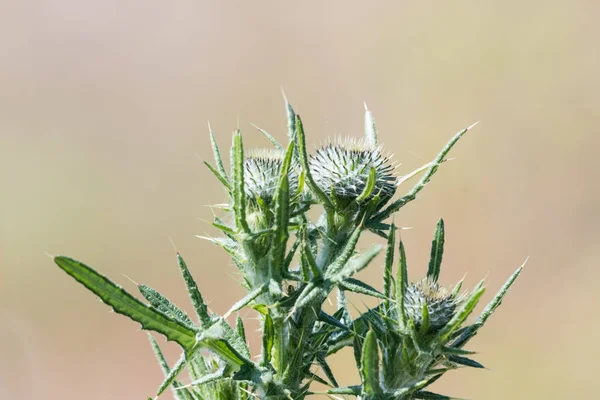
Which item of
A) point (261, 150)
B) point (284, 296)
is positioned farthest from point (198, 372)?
point (261, 150)

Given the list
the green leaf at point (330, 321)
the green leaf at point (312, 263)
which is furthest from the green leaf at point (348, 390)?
the green leaf at point (312, 263)

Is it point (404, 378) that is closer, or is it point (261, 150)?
point (404, 378)

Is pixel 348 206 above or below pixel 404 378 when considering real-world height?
above

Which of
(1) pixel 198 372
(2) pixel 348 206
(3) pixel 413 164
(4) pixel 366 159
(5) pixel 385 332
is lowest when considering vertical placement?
(1) pixel 198 372

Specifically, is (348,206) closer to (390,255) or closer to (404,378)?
(390,255)

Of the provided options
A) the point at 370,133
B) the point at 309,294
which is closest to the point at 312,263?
the point at 309,294

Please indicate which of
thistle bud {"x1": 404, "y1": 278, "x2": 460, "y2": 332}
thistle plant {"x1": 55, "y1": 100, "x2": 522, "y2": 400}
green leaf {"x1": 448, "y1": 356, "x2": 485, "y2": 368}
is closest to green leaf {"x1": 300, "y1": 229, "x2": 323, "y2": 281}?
thistle plant {"x1": 55, "y1": 100, "x2": 522, "y2": 400}

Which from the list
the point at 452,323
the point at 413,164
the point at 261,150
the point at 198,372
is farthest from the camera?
the point at 413,164

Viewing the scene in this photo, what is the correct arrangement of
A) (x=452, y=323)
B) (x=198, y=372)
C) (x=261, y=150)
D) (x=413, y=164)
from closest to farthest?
(x=452, y=323) < (x=198, y=372) < (x=261, y=150) < (x=413, y=164)
